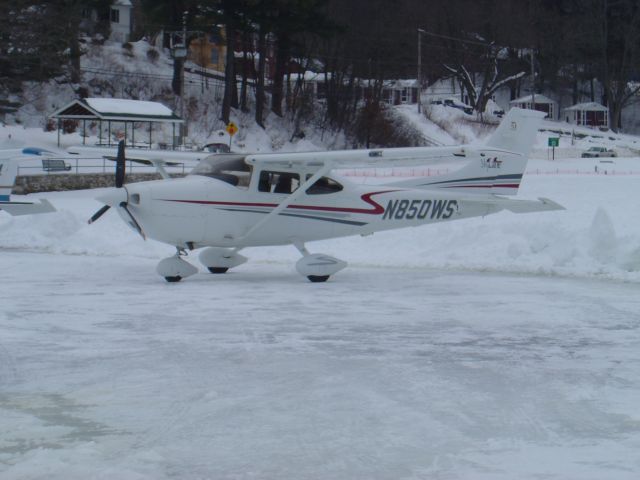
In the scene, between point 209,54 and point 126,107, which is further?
point 209,54

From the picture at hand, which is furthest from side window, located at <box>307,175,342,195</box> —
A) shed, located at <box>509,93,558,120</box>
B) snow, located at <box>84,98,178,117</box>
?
shed, located at <box>509,93,558,120</box>

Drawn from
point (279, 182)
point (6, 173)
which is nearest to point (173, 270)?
point (279, 182)

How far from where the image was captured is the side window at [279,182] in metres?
14.7

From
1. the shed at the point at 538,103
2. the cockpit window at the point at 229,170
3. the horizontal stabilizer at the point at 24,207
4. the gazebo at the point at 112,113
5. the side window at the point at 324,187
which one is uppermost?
the shed at the point at 538,103

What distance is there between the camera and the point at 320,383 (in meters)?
7.41

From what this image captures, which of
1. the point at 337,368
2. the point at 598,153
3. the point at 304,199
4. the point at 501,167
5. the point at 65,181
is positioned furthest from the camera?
the point at 598,153

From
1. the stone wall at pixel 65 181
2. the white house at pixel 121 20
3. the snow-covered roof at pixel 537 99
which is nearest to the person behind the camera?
the stone wall at pixel 65 181

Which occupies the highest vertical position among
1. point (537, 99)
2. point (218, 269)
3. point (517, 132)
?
point (537, 99)

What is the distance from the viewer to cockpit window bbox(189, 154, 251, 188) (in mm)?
14391

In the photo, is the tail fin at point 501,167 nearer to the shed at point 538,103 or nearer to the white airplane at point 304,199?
the white airplane at point 304,199

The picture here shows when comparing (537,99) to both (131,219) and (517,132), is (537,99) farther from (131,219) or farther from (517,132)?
(131,219)

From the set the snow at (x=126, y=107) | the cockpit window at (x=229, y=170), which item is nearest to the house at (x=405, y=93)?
the snow at (x=126, y=107)

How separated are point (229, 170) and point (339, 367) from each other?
273 inches

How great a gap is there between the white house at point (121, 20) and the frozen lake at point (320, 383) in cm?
5801
